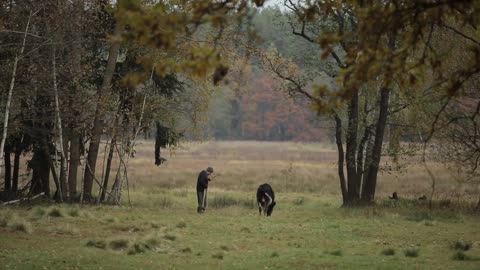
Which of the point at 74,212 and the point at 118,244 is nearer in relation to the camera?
the point at 118,244

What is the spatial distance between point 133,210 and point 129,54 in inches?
271

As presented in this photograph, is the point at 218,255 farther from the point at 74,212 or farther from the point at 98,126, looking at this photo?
the point at 98,126

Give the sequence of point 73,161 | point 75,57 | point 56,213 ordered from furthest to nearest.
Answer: point 73,161 → point 75,57 → point 56,213

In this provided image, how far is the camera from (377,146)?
2745 cm

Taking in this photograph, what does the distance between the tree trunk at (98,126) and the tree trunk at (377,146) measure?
10.8 meters

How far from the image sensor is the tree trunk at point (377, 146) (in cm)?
2712

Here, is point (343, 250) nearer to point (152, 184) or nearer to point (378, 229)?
point (378, 229)

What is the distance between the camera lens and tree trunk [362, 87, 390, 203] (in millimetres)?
27125

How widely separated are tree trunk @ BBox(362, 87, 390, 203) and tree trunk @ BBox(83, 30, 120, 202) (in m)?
10.8

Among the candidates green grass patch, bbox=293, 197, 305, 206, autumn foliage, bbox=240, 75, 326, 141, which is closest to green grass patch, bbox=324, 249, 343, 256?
green grass patch, bbox=293, 197, 305, 206

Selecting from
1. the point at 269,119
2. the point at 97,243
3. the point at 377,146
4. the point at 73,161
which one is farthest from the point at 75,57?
the point at 269,119

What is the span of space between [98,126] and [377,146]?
11278 mm

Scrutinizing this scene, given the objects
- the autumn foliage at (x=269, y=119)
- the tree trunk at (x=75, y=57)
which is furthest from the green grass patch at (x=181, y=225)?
the autumn foliage at (x=269, y=119)

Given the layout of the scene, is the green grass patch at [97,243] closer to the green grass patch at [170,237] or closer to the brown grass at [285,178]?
the green grass patch at [170,237]
